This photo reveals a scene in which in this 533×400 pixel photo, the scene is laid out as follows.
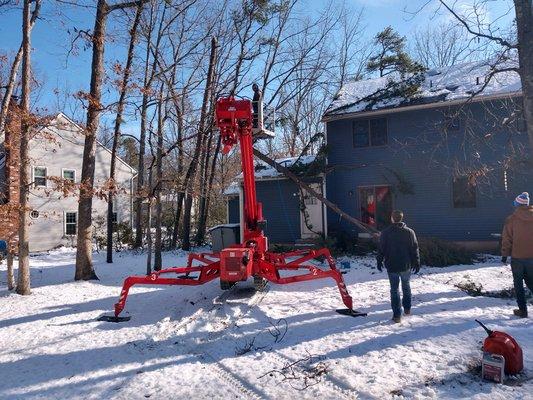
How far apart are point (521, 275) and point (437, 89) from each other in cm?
1165

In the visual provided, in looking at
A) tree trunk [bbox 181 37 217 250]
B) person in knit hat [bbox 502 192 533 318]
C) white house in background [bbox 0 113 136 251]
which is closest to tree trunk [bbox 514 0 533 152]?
person in knit hat [bbox 502 192 533 318]

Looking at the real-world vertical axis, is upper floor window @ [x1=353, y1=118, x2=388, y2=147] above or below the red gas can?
above

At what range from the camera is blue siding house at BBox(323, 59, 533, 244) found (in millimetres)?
15305

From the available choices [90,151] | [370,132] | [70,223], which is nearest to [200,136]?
[370,132]

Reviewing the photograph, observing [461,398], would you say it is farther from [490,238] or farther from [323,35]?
[323,35]

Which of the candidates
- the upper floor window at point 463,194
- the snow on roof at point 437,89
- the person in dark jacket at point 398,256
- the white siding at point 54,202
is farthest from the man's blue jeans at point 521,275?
the white siding at point 54,202

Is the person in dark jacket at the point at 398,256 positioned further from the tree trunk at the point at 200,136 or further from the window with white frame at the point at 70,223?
the window with white frame at the point at 70,223

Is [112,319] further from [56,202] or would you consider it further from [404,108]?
[56,202]

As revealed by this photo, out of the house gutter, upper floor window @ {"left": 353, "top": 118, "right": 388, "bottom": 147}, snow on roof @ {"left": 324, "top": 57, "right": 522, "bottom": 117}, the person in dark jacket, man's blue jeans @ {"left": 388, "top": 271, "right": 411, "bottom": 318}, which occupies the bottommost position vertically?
man's blue jeans @ {"left": 388, "top": 271, "right": 411, "bottom": 318}

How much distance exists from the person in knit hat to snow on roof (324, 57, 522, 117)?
8.93 m

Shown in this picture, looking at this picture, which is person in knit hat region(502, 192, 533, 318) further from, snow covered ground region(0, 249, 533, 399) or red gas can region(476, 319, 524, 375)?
red gas can region(476, 319, 524, 375)

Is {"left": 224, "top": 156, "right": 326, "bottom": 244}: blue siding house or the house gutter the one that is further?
{"left": 224, "top": 156, "right": 326, "bottom": 244}: blue siding house

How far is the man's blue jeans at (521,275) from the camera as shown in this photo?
261 inches

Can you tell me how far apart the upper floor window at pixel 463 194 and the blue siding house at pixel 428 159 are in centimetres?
3
